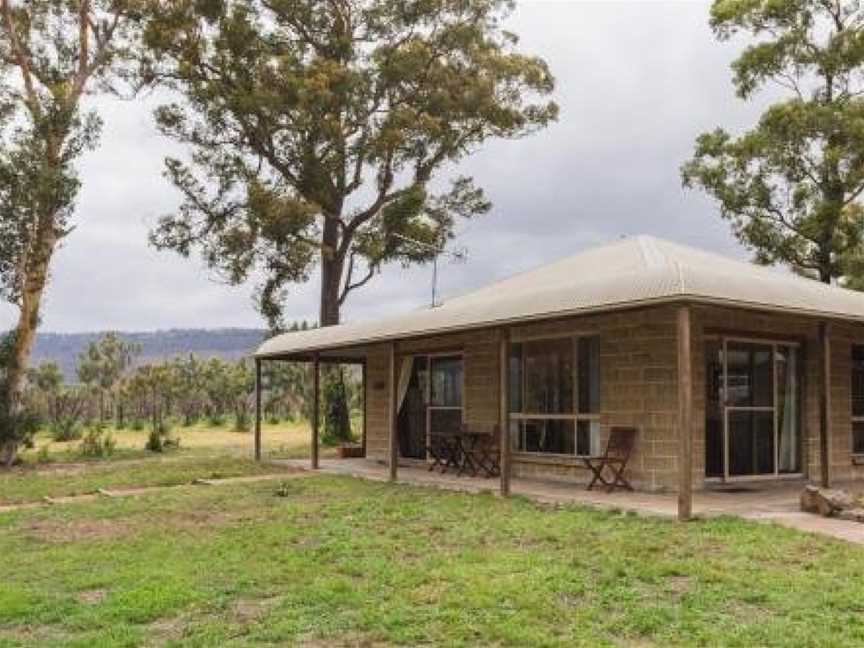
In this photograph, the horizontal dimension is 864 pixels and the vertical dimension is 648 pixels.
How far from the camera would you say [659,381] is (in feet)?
34.6

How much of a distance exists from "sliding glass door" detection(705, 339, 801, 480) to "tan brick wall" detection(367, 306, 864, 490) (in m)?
0.17

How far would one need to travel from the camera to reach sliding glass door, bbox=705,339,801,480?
11031 mm

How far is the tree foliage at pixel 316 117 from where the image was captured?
2191 centimetres

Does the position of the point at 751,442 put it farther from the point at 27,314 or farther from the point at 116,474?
the point at 27,314

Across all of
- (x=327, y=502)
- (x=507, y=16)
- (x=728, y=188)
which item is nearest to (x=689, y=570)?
(x=327, y=502)

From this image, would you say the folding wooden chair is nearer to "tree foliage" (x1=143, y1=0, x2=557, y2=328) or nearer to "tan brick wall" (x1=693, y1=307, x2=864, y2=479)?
"tan brick wall" (x1=693, y1=307, x2=864, y2=479)

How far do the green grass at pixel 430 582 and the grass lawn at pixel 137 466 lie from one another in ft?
13.7

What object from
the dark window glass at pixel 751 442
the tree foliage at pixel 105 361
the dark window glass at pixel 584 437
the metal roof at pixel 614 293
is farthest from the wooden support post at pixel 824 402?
the tree foliage at pixel 105 361

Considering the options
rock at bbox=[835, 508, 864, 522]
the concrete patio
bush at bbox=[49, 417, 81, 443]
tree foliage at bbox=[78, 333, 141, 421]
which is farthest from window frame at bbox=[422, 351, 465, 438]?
tree foliage at bbox=[78, 333, 141, 421]

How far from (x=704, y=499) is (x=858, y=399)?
4.27m

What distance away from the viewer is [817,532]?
7.50m

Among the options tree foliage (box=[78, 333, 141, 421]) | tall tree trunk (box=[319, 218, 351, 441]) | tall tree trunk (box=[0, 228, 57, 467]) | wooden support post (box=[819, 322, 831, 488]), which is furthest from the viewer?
tree foliage (box=[78, 333, 141, 421])

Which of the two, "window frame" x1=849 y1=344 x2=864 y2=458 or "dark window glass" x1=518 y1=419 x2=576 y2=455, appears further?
"window frame" x1=849 y1=344 x2=864 y2=458

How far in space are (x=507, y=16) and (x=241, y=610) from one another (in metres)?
21.9
